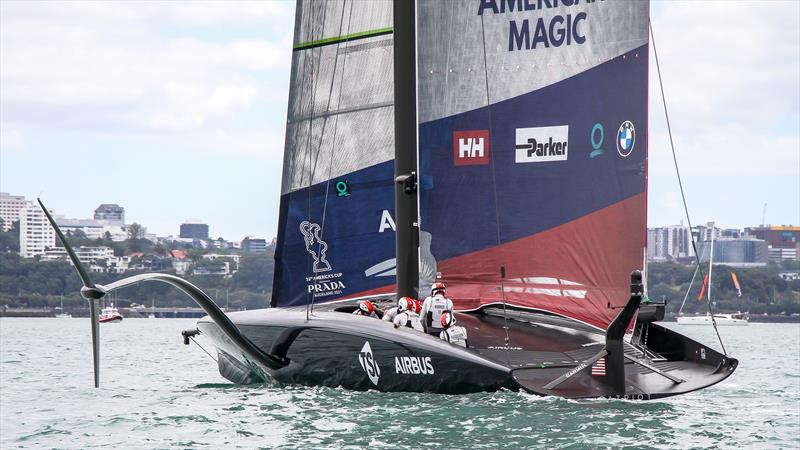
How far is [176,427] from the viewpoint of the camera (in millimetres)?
9562

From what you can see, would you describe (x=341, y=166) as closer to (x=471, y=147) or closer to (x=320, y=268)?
(x=320, y=268)

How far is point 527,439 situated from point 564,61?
4045mm

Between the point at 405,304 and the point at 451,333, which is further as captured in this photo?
the point at 405,304

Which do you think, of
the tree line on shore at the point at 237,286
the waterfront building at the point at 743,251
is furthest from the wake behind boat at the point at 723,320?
the waterfront building at the point at 743,251

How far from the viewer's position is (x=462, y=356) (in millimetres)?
9727

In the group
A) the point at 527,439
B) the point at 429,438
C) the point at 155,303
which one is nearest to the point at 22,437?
the point at 429,438

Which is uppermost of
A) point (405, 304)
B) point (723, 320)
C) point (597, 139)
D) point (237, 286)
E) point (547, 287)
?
point (597, 139)

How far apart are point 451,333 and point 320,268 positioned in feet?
10.2

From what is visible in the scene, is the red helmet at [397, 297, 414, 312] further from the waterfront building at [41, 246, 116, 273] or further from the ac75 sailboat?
the waterfront building at [41, 246, 116, 273]

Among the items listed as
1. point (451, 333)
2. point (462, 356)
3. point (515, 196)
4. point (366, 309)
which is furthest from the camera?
point (366, 309)

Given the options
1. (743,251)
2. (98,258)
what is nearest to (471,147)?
(98,258)

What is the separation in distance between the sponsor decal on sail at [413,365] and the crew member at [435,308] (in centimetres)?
55

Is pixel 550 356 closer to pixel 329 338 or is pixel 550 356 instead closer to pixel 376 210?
pixel 329 338

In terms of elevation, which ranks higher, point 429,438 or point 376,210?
point 376,210
